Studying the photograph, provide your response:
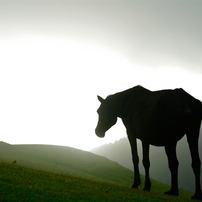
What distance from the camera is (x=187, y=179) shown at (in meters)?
176

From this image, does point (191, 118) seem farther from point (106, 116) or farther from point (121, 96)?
point (106, 116)

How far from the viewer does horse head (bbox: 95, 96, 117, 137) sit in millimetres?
12977

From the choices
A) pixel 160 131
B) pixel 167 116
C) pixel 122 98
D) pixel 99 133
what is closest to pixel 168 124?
pixel 167 116

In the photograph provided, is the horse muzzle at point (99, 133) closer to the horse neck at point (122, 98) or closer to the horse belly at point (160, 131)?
the horse neck at point (122, 98)

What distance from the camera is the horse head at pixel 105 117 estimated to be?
1298 centimetres

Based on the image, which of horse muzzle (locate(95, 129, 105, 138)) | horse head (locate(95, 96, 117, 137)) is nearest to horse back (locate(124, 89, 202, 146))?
horse head (locate(95, 96, 117, 137))

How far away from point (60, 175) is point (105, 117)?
4.25 metres

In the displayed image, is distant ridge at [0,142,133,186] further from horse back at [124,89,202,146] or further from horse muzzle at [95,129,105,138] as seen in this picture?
horse back at [124,89,202,146]

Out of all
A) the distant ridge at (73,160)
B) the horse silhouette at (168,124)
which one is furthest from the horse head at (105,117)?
the distant ridge at (73,160)

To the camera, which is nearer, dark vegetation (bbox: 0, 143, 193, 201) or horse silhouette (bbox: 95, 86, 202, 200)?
dark vegetation (bbox: 0, 143, 193, 201)

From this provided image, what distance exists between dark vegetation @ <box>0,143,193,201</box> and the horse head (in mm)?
3173

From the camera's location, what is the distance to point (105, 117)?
43.3 ft

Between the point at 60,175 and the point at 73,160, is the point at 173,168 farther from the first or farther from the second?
the point at 73,160

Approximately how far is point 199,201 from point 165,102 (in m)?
4.35
